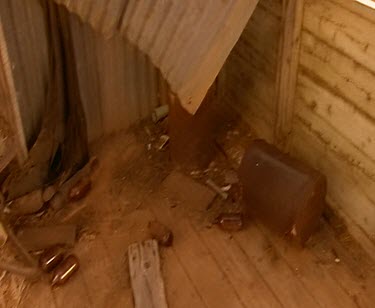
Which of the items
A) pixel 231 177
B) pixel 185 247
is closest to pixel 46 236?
pixel 185 247

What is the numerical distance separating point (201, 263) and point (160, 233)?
218 mm

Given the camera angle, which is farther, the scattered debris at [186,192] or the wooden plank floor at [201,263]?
the scattered debris at [186,192]

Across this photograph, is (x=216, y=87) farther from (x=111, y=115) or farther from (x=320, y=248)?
(x=320, y=248)

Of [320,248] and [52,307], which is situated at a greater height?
[320,248]

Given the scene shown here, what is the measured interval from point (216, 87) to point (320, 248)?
1014mm

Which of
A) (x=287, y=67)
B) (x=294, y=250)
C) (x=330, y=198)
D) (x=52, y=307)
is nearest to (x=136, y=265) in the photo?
(x=52, y=307)

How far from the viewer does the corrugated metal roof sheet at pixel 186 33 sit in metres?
1.55

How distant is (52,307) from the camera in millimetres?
2129

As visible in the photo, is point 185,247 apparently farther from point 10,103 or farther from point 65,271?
point 10,103

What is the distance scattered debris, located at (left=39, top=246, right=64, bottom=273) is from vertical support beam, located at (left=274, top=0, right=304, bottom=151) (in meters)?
1.05

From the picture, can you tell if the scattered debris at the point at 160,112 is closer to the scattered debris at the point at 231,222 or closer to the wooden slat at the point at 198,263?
the wooden slat at the point at 198,263

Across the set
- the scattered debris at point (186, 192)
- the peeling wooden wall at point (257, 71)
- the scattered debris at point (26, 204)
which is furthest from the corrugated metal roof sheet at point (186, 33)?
the scattered debris at point (26, 204)

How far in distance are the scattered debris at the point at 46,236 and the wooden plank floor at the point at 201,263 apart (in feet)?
0.16

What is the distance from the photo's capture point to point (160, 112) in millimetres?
2906
